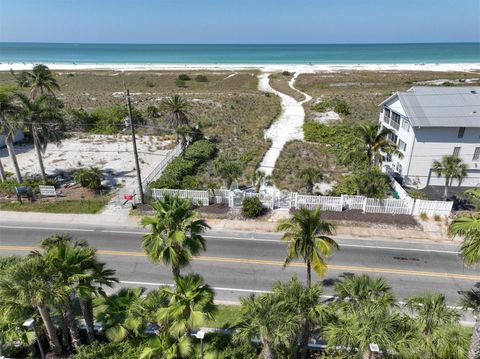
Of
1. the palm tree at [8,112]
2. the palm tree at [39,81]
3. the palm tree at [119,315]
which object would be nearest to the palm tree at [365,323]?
the palm tree at [119,315]

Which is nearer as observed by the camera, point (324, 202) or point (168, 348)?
point (168, 348)

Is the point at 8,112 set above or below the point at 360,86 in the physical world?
above

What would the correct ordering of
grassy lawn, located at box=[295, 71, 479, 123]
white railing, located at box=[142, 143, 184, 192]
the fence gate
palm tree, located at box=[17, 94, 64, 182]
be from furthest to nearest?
grassy lawn, located at box=[295, 71, 479, 123] < white railing, located at box=[142, 143, 184, 192] < palm tree, located at box=[17, 94, 64, 182] < the fence gate

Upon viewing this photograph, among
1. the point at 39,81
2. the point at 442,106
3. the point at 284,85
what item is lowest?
the point at 284,85

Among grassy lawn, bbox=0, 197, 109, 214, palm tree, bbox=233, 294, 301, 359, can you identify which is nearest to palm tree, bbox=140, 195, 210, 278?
palm tree, bbox=233, 294, 301, 359

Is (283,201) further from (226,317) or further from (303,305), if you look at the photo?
(303,305)

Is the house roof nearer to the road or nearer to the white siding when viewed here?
the white siding

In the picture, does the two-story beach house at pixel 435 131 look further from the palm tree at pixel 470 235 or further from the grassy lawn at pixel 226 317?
the grassy lawn at pixel 226 317

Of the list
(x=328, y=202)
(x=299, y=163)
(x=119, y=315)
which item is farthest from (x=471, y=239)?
(x=299, y=163)
